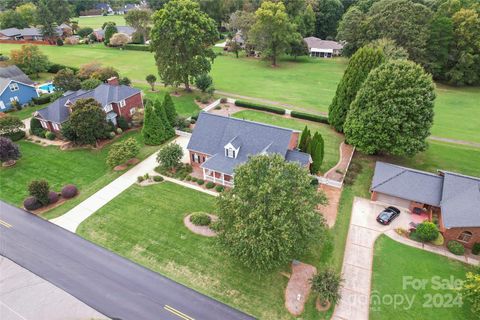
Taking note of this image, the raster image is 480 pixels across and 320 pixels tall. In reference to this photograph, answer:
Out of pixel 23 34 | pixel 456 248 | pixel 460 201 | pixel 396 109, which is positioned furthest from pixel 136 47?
pixel 456 248

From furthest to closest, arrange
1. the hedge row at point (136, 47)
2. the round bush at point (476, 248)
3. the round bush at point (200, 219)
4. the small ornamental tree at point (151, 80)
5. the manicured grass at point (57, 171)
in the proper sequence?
the hedge row at point (136, 47)
the small ornamental tree at point (151, 80)
the manicured grass at point (57, 171)
the round bush at point (200, 219)
the round bush at point (476, 248)

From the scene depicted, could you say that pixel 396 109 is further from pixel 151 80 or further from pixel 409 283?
pixel 151 80

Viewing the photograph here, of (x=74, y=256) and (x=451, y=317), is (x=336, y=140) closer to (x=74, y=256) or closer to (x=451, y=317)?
(x=451, y=317)

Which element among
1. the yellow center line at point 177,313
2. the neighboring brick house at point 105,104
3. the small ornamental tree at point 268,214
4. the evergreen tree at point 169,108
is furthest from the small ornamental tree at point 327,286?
the neighboring brick house at point 105,104

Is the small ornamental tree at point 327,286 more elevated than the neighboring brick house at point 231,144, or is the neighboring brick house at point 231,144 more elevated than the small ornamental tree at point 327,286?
the neighboring brick house at point 231,144

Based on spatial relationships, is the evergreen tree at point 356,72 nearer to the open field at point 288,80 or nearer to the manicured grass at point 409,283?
the open field at point 288,80

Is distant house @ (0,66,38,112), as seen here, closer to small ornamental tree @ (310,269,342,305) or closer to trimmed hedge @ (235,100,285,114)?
trimmed hedge @ (235,100,285,114)

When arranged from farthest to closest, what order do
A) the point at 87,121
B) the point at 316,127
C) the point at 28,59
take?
1. the point at 28,59
2. the point at 316,127
3. the point at 87,121
